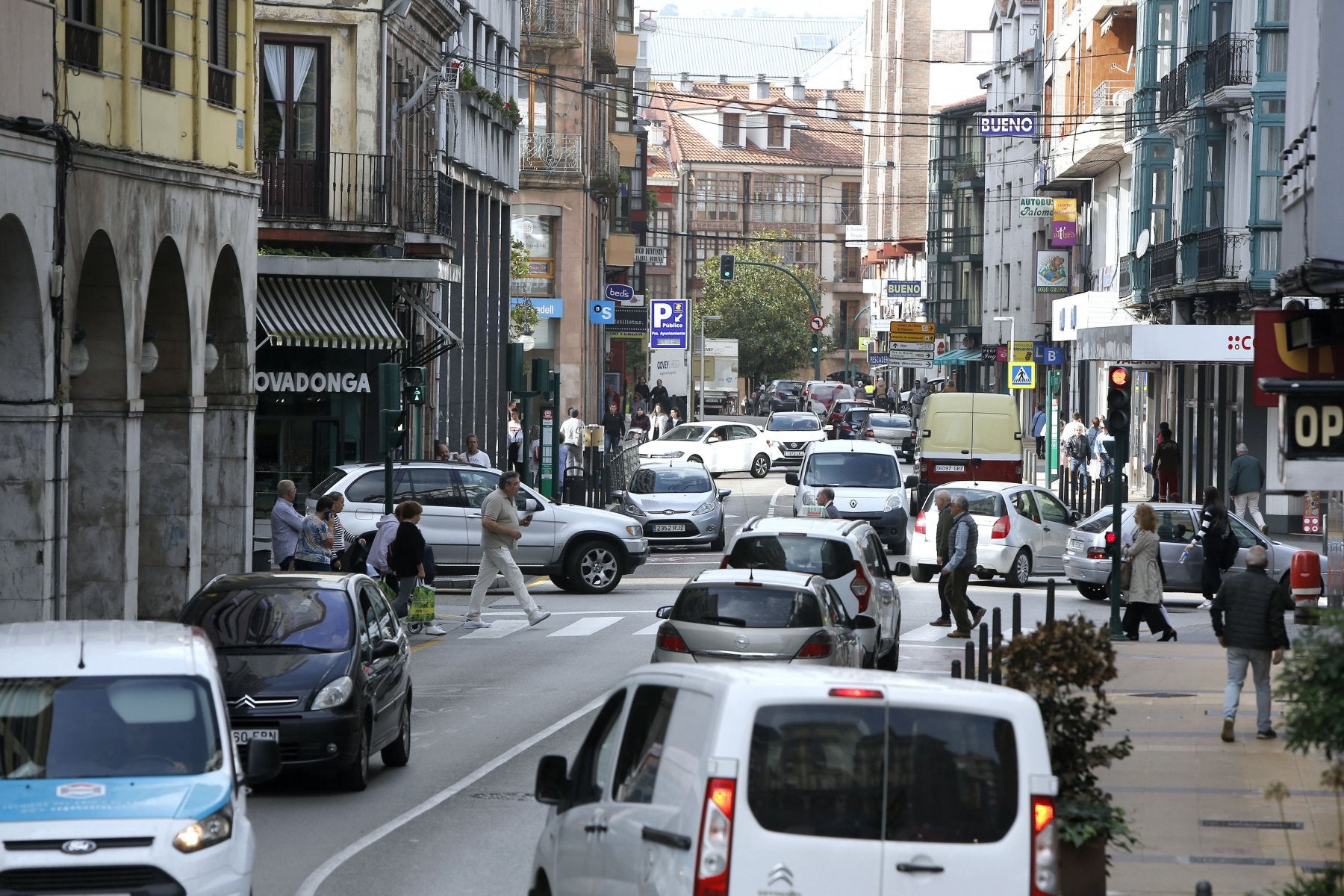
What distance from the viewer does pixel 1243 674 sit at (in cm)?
1647

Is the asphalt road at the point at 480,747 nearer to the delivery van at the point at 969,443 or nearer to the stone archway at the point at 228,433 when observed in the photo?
the stone archway at the point at 228,433

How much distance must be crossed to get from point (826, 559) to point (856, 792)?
13105 millimetres

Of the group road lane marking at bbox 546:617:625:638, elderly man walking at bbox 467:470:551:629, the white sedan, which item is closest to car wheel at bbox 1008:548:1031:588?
road lane marking at bbox 546:617:625:638

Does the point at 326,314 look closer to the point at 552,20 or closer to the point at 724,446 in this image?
the point at 724,446

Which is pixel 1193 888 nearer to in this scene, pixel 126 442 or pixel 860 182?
pixel 126 442

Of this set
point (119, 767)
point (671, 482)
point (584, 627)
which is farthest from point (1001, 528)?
point (119, 767)

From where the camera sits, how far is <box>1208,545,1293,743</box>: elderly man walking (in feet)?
52.5

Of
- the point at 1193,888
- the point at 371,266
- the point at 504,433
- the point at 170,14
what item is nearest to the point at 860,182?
the point at 504,433

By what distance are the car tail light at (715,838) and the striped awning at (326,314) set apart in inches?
1119

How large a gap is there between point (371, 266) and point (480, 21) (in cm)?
1520

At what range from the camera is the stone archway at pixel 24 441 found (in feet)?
60.3

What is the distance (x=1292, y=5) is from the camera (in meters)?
15.9

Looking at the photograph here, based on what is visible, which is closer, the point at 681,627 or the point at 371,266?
the point at 681,627

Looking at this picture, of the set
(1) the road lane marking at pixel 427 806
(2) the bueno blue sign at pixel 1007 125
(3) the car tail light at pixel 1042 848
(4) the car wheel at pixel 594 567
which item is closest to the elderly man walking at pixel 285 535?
(1) the road lane marking at pixel 427 806
